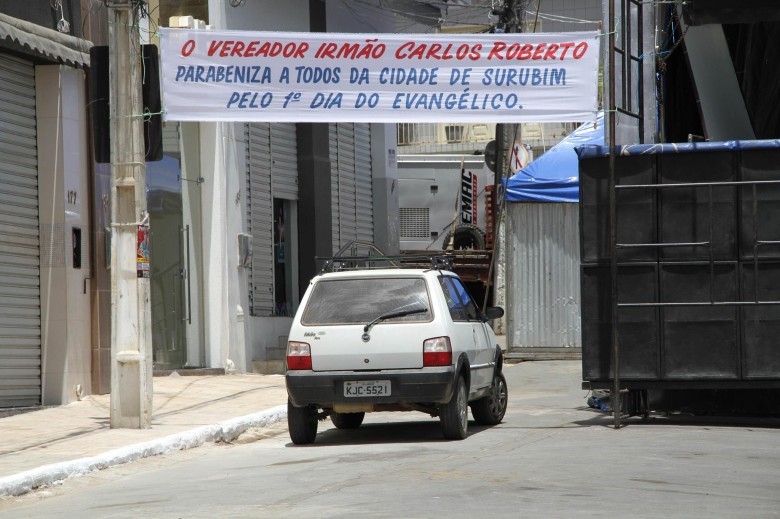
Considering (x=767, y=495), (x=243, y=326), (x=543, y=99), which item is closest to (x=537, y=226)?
(x=243, y=326)

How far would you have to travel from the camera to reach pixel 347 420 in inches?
555

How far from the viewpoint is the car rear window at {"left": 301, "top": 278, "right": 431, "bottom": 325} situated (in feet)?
39.9

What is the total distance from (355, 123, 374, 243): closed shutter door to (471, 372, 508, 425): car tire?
43.1 feet

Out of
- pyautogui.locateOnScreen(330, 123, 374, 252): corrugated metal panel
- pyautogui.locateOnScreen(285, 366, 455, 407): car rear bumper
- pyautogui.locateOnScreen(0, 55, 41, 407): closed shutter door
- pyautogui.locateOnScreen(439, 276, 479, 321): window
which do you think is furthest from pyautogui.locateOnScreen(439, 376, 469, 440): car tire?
pyautogui.locateOnScreen(330, 123, 374, 252): corrugated metal panel

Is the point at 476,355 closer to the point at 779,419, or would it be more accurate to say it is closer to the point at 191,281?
the point at 779,419

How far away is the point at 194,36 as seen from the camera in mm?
14164

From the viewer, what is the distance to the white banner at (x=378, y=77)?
1410cm

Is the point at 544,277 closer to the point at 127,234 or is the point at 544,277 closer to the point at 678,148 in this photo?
the point at 678,148

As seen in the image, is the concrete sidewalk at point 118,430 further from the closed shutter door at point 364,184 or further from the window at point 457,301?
the closed shutter door at point 364,184

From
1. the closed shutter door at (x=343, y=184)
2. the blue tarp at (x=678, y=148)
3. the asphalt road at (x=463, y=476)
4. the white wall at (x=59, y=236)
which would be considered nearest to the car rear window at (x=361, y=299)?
the asphalt road at (x=463, y=476)

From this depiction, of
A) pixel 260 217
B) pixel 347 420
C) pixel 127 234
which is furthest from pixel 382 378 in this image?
pixel 260 217

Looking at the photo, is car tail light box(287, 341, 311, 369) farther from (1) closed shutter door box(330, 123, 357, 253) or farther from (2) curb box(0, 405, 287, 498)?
(1) closed shutter door box(330, 123, 357, 253)

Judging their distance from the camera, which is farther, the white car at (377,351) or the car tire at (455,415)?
the car tire at (455,415)

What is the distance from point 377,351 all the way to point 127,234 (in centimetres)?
324
